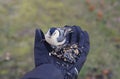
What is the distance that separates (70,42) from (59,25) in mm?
2491

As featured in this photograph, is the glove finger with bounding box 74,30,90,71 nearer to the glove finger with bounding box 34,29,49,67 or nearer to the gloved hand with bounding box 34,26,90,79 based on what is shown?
the gloved hand with bounding box 34,26,90,79

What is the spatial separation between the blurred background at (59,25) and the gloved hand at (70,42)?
202 centimetres

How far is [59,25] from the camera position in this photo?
160 inches

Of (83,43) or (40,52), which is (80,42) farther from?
(40,52)

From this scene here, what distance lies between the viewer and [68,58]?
59.6 inches

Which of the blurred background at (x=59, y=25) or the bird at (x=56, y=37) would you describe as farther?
the blurred background at (x=59, y=25)

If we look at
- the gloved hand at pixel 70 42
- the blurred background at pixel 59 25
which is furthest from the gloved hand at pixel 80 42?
the blurred background at pixel 59 25

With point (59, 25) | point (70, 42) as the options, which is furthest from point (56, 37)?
point (59, 25)

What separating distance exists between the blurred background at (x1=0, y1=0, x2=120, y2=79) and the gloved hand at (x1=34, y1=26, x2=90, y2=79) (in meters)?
2.02

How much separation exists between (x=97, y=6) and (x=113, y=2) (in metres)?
0.22

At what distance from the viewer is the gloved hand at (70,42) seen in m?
1.49

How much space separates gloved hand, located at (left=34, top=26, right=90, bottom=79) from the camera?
1489 mm

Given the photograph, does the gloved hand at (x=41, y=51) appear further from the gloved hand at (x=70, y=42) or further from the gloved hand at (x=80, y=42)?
the gloved hand at (x=80, y=42)

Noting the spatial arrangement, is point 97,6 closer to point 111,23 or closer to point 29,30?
point 111,23
